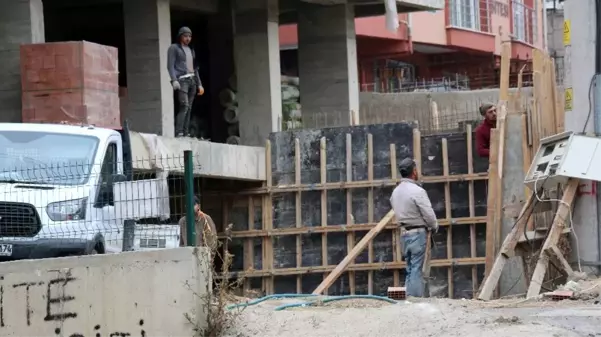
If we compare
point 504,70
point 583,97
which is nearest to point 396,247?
point 504,70

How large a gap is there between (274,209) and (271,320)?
10740mm

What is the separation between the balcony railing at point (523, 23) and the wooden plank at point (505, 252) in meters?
27.4

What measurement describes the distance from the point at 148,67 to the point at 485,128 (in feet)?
22.6

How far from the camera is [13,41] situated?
2055 cm

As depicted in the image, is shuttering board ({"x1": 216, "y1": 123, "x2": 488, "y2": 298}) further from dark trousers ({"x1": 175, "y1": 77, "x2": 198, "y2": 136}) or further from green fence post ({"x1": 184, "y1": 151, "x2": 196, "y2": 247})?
green fence post ({"x1": 184, "y1": 151, "x2": 196, "y2": 247})

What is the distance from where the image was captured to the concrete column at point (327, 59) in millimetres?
27906

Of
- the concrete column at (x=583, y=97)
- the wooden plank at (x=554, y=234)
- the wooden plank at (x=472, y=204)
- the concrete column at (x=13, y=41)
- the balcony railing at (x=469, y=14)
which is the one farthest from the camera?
the balcony railing at (x=469, y=14)

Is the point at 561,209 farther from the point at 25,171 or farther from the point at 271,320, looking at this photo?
the point at 25,171

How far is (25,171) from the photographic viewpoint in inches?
571

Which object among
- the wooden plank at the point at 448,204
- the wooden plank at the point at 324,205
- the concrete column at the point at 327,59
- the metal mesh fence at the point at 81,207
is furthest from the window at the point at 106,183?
the concrete column at the point at 327,59

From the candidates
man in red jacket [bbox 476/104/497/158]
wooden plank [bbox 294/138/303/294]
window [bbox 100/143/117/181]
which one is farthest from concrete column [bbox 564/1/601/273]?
wooden plank [bbox 294/138/303/294]

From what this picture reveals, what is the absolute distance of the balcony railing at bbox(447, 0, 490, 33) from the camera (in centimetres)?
3919

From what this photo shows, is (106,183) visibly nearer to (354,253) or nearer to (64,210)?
(64,210)

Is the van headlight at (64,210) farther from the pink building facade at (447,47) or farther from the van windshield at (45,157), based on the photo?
the pink building facade at (447,47)
